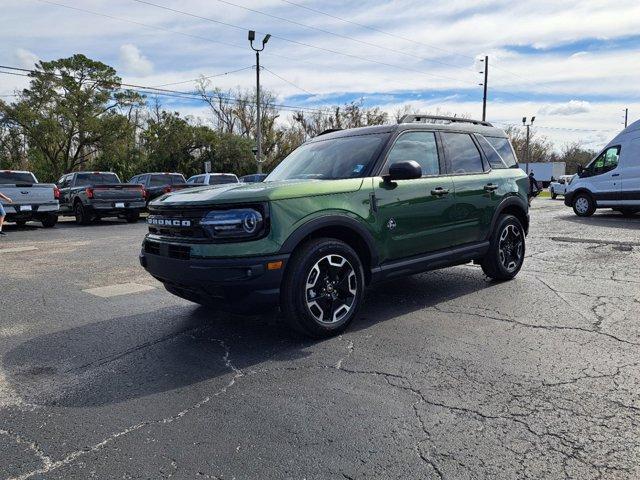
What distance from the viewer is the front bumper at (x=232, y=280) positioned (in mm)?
3766

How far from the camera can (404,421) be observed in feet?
9.32

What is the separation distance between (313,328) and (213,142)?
4006cm

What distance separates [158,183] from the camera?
19031mm

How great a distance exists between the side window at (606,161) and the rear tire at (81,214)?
53.5 feet

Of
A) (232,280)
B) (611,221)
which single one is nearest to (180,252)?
(232,280)

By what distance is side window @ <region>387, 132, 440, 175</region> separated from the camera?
193 inches

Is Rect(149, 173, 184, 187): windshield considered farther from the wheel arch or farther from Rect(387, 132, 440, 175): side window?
the wheel arch

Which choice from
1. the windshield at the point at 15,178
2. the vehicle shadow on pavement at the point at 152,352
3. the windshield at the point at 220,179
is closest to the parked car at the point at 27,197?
the windshield at the point at 15,178

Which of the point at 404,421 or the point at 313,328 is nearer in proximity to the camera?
the point at 404,421

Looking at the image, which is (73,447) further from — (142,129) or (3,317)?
(142,129)

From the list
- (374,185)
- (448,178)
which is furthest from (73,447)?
(448,178)

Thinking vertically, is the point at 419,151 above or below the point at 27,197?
above

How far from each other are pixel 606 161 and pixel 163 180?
15.4 meters

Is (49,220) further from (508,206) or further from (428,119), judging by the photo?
(508,206)
